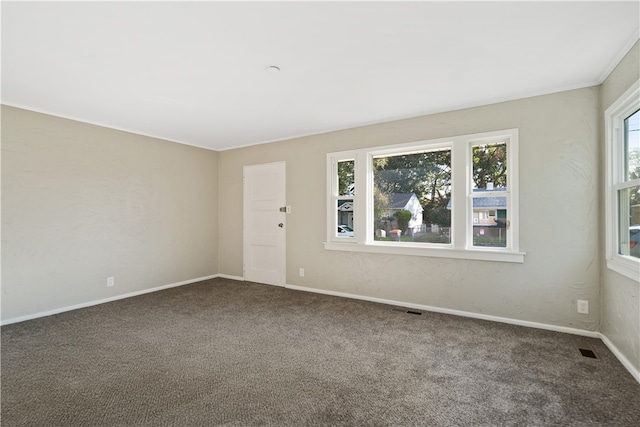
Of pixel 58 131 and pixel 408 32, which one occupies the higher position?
pixel 408 32

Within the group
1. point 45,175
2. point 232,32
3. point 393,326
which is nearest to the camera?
point 232,32

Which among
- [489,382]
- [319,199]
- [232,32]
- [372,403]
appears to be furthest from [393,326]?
[232,32]

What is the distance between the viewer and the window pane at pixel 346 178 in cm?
437

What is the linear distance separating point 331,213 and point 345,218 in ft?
0.71

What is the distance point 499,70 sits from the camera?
2648 mm

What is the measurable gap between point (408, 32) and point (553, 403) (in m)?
2.57

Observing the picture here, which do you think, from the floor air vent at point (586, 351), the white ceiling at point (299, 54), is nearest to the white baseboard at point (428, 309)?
the floor air vent at point (586, 351)

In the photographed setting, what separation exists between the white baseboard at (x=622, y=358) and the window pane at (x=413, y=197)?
161cm

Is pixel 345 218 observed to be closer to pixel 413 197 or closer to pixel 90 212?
pixel 413 197

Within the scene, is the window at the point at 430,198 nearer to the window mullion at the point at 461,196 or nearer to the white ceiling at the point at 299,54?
the window mullion at the point at 461,196

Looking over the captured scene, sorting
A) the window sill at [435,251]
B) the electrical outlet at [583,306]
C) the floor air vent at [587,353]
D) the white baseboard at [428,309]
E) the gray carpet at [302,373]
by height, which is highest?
the window sill at [435,251]

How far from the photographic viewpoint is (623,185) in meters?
2.47

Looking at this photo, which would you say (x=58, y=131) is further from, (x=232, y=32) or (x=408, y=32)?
(x=408, y=32)

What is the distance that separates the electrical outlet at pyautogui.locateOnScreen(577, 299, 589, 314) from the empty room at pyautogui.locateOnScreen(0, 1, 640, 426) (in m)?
0.02
